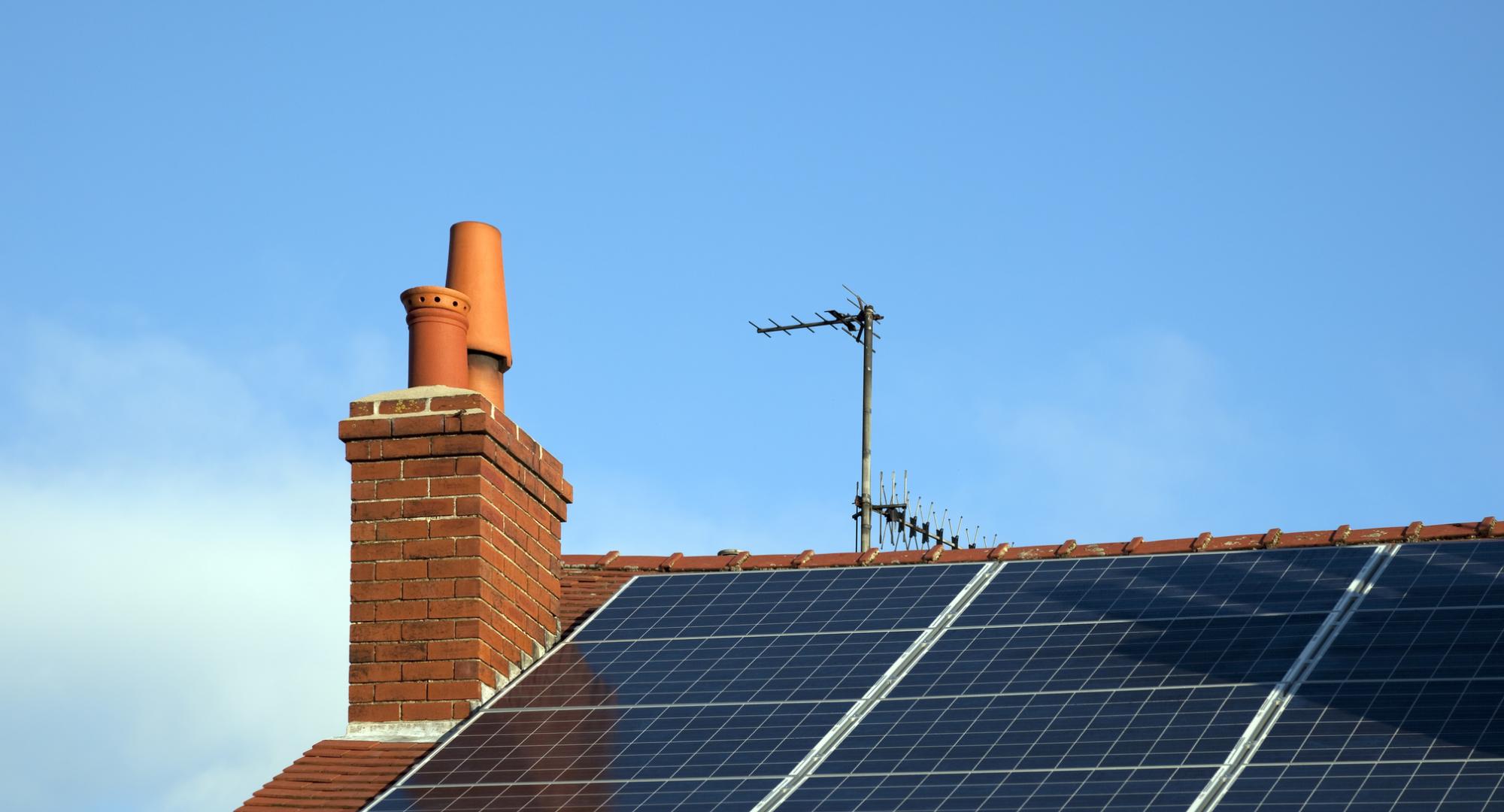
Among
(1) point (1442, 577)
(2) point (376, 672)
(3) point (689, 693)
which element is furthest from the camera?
(2) point (376, 672)

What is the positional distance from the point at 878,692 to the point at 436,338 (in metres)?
4.86

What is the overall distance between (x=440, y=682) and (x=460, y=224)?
4450 millimetres

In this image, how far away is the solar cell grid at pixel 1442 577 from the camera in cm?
1546

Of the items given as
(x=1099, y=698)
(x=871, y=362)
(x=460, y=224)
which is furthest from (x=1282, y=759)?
(x=871, y=362)

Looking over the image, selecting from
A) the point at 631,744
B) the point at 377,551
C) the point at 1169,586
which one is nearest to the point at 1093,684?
the point at 1169,586

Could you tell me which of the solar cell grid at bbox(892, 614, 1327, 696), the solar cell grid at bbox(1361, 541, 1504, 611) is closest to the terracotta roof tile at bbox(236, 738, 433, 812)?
the solar cell grid at bbox(892, 614, 1327, 696)

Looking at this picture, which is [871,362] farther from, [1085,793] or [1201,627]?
[1085,793]

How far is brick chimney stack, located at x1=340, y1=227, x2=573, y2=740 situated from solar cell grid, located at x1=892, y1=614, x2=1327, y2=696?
326 centimetres

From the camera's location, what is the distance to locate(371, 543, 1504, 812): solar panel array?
1348 cm

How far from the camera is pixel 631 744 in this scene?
1545cm

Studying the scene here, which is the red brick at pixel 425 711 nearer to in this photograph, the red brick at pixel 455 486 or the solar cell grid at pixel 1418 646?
the red brick at pixel 455 486

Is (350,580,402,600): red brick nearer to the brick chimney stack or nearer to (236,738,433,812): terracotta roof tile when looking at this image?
the brick chimney stack

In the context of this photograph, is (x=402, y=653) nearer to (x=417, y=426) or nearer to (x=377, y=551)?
(x=377, y=551)

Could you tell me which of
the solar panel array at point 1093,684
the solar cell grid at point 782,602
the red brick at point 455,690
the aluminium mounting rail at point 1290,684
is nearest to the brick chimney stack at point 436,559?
the red brick at point 455,690
